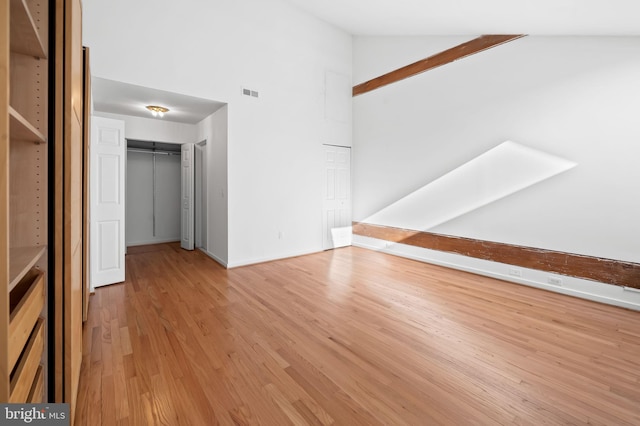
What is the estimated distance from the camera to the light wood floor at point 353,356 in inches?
66.4

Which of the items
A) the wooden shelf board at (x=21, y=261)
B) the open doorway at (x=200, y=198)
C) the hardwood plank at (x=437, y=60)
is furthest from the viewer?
the open doorway at (x=200, y=198)

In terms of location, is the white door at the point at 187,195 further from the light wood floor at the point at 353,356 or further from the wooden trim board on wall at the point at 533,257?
the wooden trim board on wall at the point at 533,257

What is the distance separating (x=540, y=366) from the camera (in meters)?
2.13

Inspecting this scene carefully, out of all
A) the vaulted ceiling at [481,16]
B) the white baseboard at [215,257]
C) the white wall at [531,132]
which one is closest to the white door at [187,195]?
the white baseboard at [215,257]

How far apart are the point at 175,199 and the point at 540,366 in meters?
7.07

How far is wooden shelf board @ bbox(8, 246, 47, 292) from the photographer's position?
93 centimetres

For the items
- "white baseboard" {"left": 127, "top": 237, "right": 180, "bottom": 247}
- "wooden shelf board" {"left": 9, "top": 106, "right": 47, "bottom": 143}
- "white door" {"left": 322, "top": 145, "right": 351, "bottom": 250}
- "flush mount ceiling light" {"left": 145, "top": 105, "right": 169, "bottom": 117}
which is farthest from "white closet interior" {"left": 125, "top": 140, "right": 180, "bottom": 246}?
"wooden shelf board" {"left": 9, "top": 106, "right": 47, "bottom": 143}

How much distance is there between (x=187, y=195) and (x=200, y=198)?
1.06 ft

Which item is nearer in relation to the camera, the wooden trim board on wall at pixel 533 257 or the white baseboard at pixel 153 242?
the wooden trim board on wall at pixel 533 257

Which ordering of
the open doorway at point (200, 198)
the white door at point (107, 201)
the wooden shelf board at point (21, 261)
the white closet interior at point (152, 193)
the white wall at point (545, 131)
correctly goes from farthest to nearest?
the white closet interior at point (152, 193), the open doorway at point (200, 198), the white door at point (107, 201), the white wall at point (545, 131), the wooden shelf board at point (21, 261)

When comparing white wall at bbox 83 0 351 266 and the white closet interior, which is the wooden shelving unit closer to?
white wall at bbox 83 0 351 266

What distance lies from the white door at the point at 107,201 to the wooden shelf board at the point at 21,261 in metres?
2.67

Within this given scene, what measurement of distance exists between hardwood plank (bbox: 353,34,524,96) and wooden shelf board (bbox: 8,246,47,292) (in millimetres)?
5403

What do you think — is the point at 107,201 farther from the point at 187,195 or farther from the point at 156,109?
the point at 187,195
